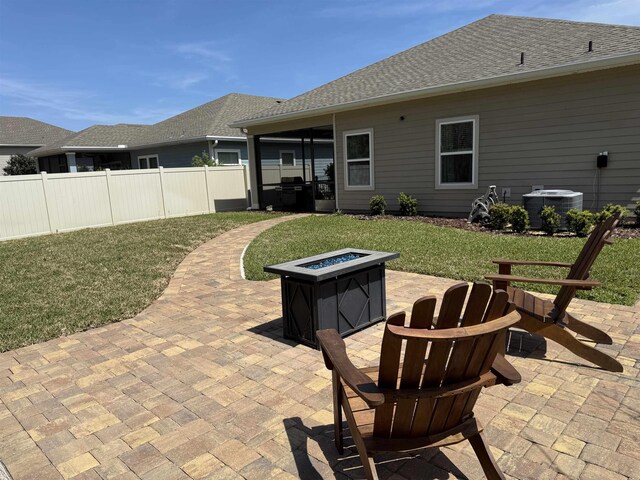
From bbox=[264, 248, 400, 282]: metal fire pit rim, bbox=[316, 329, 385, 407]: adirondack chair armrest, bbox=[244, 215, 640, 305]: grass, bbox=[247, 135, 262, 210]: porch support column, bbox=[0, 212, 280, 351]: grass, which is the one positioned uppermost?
bbox=[247, 135, 262, 210]: porch support column

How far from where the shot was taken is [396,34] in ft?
49.6

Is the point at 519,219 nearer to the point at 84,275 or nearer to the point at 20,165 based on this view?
the point at 84,275

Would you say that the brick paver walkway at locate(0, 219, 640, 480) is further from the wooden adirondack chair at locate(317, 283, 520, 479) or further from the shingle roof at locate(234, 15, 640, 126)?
the shingle roof at locate(234, 15, 640, 126)

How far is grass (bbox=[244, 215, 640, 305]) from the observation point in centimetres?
554

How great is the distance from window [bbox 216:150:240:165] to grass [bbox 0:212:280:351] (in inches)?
324

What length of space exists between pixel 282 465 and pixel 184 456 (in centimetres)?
57

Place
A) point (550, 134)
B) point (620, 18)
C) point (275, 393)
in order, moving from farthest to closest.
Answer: point (620, 18)
point (550, 134)
point (275, 393)

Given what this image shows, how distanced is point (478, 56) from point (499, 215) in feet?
16.1

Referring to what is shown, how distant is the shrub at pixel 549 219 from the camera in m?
8.39

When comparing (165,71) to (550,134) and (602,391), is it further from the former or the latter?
(602,391)

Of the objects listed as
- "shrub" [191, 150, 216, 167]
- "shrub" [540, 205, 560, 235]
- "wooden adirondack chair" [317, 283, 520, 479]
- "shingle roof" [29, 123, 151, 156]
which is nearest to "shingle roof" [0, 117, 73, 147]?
"shingle roof" [29, 123, 151, 156]

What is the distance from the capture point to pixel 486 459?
202cm

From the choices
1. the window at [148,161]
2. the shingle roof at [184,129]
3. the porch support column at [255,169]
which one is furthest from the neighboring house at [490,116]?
the window at [148,161]

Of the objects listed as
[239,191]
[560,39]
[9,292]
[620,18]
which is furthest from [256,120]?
[620,18]
